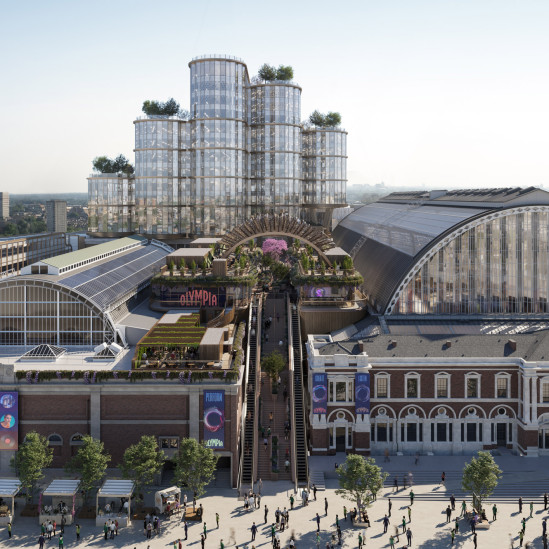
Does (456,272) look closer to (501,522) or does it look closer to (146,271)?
(501,522)

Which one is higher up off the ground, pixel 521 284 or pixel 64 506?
pixel 521 284

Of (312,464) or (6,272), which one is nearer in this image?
(312,464)

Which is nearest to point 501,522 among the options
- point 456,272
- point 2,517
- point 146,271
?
point 456,272

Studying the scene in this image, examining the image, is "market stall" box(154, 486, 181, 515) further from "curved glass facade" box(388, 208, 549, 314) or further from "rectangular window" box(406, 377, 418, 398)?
"curved glass facade" box(388, 208, 549, 314)

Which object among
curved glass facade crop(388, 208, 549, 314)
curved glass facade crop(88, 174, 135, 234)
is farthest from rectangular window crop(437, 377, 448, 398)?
curved glass facade crop(88, 174, 135, 234)

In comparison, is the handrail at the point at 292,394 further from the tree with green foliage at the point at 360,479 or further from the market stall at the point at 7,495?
the market stall at the point at 7,495

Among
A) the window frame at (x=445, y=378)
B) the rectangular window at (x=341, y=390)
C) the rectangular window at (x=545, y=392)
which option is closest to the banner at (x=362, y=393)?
the rectangular window at (x=341, y=390)

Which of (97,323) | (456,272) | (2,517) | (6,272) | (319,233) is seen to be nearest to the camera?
(2,517)

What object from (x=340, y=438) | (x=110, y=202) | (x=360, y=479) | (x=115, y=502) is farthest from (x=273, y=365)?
(x=110, y=202)
